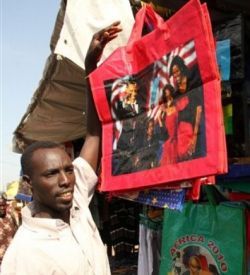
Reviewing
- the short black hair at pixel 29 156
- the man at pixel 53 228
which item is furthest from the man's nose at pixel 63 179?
the short black hair at pixel 29 156

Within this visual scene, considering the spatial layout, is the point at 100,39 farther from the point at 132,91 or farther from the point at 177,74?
the point at 177,74

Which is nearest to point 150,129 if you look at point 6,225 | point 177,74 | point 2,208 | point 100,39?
point 177,74

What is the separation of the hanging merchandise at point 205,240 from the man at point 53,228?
1017mm

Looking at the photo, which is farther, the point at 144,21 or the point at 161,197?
the point at 144,21

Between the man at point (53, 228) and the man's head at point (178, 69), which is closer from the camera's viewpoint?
the man at point (53, 228)

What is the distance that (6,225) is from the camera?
249 inches

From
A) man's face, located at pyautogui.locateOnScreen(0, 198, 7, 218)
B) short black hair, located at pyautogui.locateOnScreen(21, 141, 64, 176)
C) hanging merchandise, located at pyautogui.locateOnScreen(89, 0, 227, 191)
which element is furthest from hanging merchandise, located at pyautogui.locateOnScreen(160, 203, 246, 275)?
man's face, located at pyautogui.locateOnScreen(0, 198, 7, 218)

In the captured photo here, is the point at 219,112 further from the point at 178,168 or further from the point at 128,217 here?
the point at 128,217

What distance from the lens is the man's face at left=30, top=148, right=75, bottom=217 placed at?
5.68ft

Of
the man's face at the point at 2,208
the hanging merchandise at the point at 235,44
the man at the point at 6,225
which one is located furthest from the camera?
the man's face at the point at 2,208

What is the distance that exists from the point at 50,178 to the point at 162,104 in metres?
0.54

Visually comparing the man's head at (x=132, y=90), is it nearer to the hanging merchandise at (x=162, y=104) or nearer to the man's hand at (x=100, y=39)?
the hanging merchandise at (x=162, y=104)

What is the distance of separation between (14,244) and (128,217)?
469 cm

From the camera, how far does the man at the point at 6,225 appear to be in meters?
6.03
